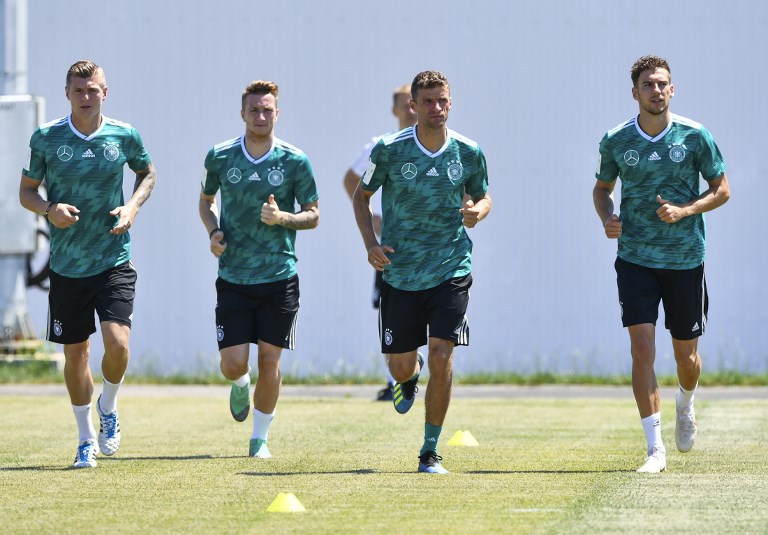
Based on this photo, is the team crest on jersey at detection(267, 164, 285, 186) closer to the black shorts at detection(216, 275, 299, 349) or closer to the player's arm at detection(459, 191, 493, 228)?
the black shorts at detection(216, 275, 299, 349)

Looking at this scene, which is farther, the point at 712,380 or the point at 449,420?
the point at 712,380

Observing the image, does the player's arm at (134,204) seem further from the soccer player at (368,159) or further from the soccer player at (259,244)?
the soccer player at (368,159)

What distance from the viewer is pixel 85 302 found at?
8.69m

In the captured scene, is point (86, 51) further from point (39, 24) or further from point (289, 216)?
point (289, 216)

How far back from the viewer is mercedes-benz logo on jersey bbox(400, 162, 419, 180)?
8.37m

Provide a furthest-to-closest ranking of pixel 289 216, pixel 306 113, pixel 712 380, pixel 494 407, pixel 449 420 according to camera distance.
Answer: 1. pixel 306 113
2. pixel 712 380
3. pixel 494 407
4. pixel 449 420
5. pixel 289 216

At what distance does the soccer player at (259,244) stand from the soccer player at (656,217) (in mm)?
1851

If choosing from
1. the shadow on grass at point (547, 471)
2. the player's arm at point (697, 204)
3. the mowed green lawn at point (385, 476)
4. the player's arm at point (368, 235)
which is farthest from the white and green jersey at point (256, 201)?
the player's arm at point (697, 204)

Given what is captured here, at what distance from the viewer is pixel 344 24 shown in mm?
15117

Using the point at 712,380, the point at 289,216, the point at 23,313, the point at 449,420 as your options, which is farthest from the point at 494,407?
the point at 23,313

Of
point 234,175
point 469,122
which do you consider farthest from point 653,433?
point 469,122

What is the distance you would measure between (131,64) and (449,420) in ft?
19.7

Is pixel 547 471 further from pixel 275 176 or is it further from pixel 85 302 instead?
pixel 85 302

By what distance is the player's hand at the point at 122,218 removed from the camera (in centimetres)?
842
